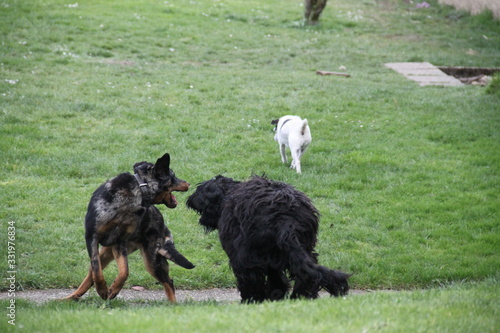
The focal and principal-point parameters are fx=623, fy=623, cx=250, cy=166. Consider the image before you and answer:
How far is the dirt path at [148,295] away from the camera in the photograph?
20.6ft

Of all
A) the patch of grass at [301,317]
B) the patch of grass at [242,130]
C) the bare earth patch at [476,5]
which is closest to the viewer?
the patch of grass at [301,317]

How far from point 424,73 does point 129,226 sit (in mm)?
13246

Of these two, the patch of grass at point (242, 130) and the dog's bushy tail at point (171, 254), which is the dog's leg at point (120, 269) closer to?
the dog's bushy tail at point (171, 254)

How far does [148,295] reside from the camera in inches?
259

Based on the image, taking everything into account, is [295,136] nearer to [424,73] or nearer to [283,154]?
[283,154]

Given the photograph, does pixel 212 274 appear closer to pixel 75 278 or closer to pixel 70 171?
pixel 75 278

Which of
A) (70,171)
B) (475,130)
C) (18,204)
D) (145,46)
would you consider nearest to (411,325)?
(18,204)

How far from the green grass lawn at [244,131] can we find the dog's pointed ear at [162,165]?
56.6 inches

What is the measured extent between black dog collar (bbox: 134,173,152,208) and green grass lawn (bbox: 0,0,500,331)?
1238 millimetres

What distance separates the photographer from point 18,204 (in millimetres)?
8625

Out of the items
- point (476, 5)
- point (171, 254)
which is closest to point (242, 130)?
point (171, 254)

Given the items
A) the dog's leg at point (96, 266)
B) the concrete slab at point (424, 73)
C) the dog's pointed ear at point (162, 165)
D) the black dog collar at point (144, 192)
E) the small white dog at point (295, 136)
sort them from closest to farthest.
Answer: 1. the dog's leg at point (96, 266)
2. the black dog collar at point (144, 192)
3. the dog's pointed ear at point (162, 165)
4. the small white dog at point (295, 136)
5. the concrete slab at point (424, 73)

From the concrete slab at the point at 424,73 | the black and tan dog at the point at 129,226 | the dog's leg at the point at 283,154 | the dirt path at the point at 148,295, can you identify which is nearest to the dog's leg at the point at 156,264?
the black and tan dog at the point at 129,226

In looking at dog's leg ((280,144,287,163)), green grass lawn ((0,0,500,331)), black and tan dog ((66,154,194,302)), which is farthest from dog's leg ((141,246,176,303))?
dog's leg ((280,144,287,163))
